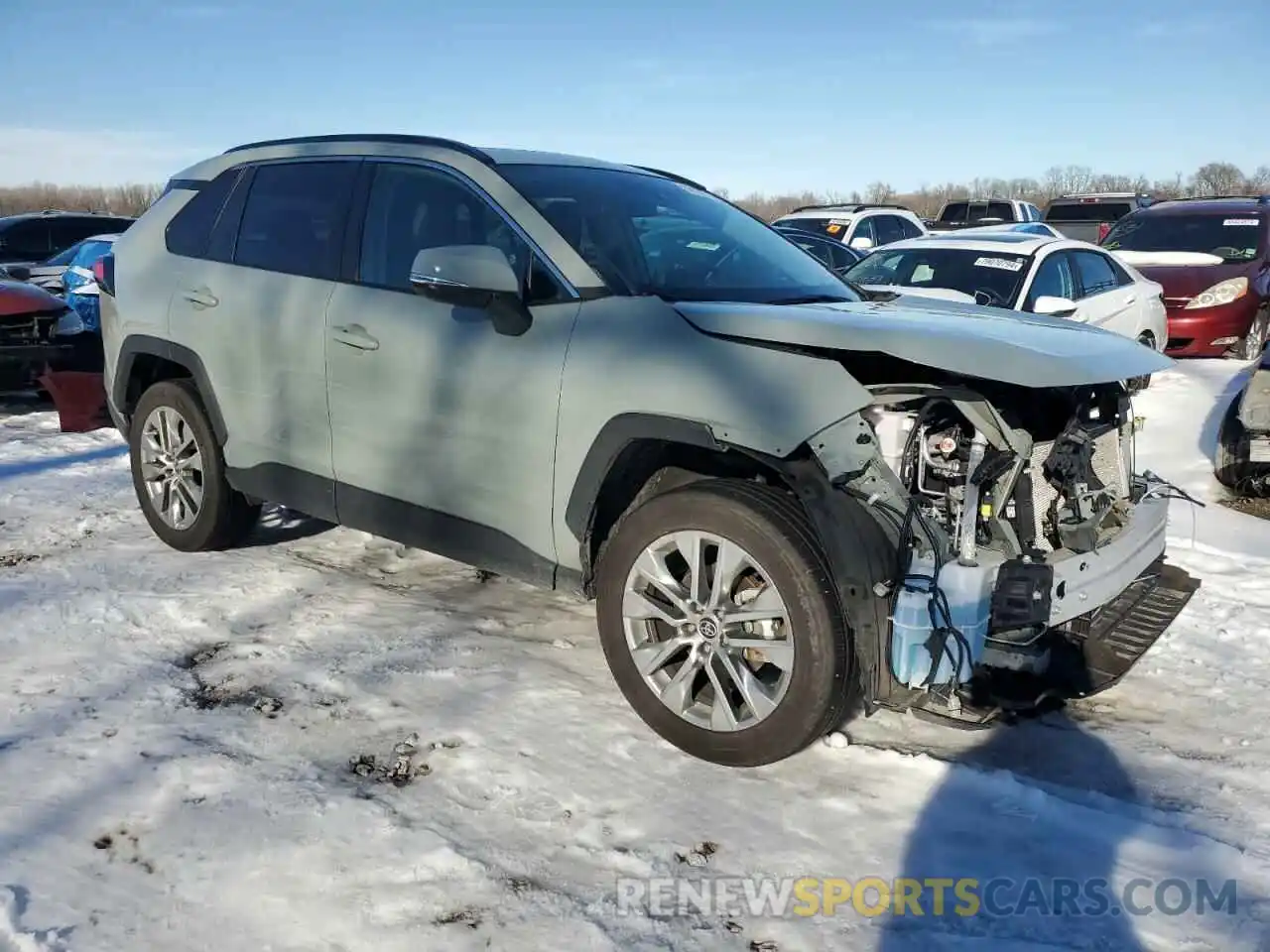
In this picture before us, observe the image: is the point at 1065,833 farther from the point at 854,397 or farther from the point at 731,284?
the point at 731,284

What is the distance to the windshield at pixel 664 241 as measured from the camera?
146 inches


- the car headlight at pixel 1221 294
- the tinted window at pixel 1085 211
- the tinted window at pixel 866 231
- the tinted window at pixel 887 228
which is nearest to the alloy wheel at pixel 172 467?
the car headlight at pixel 1221 294

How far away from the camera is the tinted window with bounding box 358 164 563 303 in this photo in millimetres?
3779

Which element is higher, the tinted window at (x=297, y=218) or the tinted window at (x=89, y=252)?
the tinted window at (x=89, y=252)

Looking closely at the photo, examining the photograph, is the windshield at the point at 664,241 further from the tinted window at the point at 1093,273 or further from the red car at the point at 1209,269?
the red car at the point at 1209,269

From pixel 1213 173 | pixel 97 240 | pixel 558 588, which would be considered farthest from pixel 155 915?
pixel 1213 173

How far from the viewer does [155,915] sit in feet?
8.10

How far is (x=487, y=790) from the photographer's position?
10.0ft

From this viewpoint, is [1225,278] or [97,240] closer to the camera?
[1225,278]

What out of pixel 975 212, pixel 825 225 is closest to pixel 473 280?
pixel 825 225

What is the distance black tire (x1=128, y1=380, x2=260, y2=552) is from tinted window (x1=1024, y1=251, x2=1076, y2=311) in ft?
19.3

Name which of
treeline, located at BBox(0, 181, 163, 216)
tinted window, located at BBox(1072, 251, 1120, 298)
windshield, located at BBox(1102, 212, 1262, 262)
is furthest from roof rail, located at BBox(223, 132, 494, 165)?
treeline, located at BBox(0, 181, 163, 216)

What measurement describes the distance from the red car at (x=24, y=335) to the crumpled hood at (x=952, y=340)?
24.2 ft

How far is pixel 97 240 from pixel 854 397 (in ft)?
38.2
